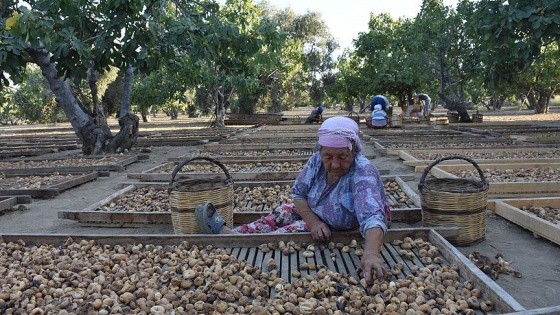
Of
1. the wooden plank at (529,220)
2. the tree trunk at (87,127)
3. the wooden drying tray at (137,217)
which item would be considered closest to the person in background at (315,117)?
the tree trunk at (87,127)

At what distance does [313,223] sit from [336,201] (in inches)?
8.4

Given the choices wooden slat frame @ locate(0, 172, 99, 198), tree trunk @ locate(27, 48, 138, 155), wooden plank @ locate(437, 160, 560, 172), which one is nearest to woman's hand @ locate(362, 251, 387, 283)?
wooden plank @ locate(437, 160, 560, 172)

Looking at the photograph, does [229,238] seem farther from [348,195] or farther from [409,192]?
[409,192]

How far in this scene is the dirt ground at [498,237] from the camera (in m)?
2.48

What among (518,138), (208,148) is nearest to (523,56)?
(518,138)

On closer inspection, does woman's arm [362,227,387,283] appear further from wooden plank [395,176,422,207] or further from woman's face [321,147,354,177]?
wooden plank [395,176,422,207]

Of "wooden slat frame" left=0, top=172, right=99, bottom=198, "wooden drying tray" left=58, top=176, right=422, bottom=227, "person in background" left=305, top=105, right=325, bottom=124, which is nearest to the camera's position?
"wooden drying tray" left=58, top=176, right=422, bottom=227

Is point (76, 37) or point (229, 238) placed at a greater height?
point (76, 37)

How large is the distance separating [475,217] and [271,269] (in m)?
1.53

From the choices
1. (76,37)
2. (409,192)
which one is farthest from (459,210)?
(76,37)

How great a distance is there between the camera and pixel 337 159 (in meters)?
2.70

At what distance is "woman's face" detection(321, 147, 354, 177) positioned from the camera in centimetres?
268

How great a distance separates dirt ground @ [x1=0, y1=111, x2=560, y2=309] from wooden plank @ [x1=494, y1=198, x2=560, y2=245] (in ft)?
0.17

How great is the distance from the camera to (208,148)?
8938 millimetres
